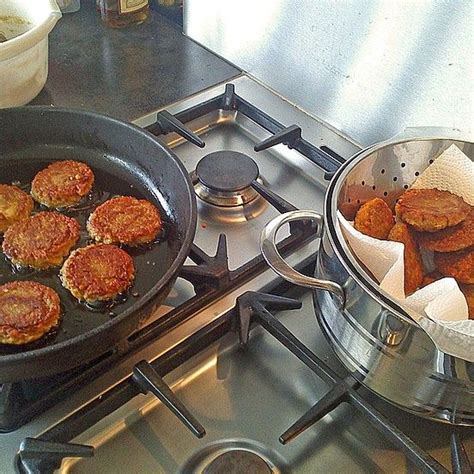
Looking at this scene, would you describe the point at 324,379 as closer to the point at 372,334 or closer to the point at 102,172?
the point at 372,334

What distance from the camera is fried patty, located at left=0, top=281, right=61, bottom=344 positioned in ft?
2.24

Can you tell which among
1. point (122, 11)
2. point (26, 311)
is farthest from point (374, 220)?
point (122, 11)

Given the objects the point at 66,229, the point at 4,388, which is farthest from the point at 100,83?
the point at 4,388

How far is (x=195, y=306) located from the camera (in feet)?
2.46

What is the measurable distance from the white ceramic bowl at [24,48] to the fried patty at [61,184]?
0.16 m

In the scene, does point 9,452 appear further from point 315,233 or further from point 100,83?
point 100,83

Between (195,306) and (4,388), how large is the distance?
0.71 feet

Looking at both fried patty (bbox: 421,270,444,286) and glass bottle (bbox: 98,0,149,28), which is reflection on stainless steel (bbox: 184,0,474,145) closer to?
glass bottle (bbox: 98,0,149,28)

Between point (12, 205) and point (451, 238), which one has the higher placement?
point (451, 238)

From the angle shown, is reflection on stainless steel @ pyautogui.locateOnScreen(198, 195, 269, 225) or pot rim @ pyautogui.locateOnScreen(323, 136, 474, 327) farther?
reflection on stainless steel @ pyautogui.locateOnScreen(198, 195, 269, 225)

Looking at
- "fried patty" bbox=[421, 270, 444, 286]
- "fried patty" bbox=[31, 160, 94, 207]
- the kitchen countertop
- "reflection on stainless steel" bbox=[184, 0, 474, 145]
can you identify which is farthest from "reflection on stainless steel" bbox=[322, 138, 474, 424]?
the kitchen countertop

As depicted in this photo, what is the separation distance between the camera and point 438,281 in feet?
2.10

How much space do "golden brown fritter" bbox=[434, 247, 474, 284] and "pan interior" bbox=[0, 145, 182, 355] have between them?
1.01 ft

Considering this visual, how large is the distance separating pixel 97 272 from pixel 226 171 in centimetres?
25
